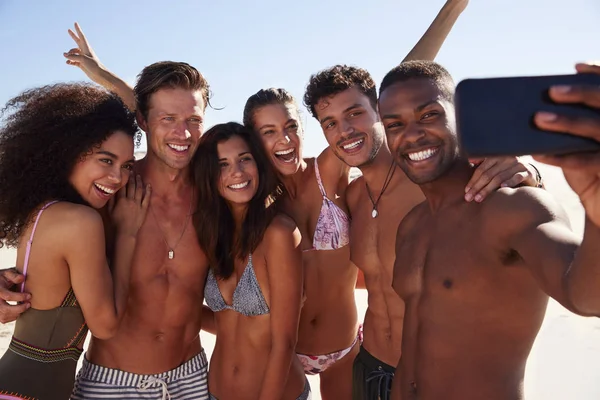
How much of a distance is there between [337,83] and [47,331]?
2436 mm

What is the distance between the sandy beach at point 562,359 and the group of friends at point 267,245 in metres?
2.98

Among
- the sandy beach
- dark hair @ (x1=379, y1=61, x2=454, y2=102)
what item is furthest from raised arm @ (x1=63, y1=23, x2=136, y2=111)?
the sandy beach

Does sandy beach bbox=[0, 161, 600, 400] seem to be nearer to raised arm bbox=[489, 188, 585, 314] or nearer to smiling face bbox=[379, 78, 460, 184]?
smiling face bbox=[379, 78, 460, 184]

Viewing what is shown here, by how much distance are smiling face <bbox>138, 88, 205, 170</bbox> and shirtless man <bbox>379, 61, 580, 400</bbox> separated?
1.47 metres

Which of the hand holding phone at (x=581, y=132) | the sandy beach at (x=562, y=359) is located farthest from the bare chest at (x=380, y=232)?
the sandy beach at (x=562, y=359)

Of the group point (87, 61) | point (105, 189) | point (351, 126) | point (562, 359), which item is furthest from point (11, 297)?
point (562, 359)

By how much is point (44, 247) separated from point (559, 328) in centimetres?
740

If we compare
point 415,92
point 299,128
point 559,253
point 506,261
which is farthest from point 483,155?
point 299,128

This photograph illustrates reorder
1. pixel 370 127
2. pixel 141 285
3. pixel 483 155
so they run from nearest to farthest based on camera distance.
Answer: pixel 483 155 < pixel 141 285 < pixel 370 127

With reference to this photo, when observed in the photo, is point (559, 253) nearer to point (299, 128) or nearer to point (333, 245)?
point (333, 245)

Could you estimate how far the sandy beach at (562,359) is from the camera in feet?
19.1

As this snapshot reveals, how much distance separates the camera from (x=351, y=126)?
3.65 meters

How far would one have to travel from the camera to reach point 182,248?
3465mm

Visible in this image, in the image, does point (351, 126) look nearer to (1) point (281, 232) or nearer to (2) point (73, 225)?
(1) point (281, 232)
